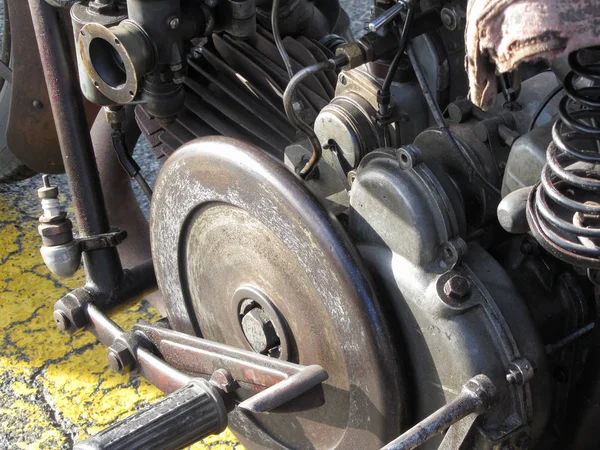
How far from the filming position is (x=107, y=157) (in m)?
1.73

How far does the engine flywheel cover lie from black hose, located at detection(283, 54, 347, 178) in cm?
8

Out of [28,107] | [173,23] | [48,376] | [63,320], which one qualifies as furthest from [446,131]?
[48,376]

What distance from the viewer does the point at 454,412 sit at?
0.93 metres

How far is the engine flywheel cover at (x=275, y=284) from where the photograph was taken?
3.30ft

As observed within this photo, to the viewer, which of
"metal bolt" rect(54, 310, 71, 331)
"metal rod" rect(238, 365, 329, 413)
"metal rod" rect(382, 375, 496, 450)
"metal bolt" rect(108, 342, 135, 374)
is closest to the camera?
"metal rod" rect(382, 375, 496, 450)

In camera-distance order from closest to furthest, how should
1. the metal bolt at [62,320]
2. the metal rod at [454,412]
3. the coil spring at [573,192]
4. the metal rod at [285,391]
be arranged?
the coil spring at [573,192] → the metal rod at [454,412] → the metal rod at [285,391] → the metal bolt at [62,320]

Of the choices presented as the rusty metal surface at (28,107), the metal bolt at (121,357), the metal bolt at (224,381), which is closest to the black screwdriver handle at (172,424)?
the metal bolt at (224,381)

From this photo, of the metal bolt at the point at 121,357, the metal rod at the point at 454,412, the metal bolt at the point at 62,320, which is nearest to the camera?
the metal rod at the point at 454,412

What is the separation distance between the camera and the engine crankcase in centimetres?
98

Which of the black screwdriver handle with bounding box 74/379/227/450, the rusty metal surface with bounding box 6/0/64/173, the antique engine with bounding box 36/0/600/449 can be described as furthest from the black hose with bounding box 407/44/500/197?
the rusty metal surface with bounding box 6/0/64/173

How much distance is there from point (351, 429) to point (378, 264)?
0.79 feet

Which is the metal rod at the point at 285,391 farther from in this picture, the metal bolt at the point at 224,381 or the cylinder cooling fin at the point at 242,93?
the cylinder cooling fin at the point at 242,93

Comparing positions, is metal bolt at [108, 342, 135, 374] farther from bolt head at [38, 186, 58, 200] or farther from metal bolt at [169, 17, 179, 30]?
metal bolt at [169, 17, 179, 30]

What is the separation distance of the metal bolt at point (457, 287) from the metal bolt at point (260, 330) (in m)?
0.30
